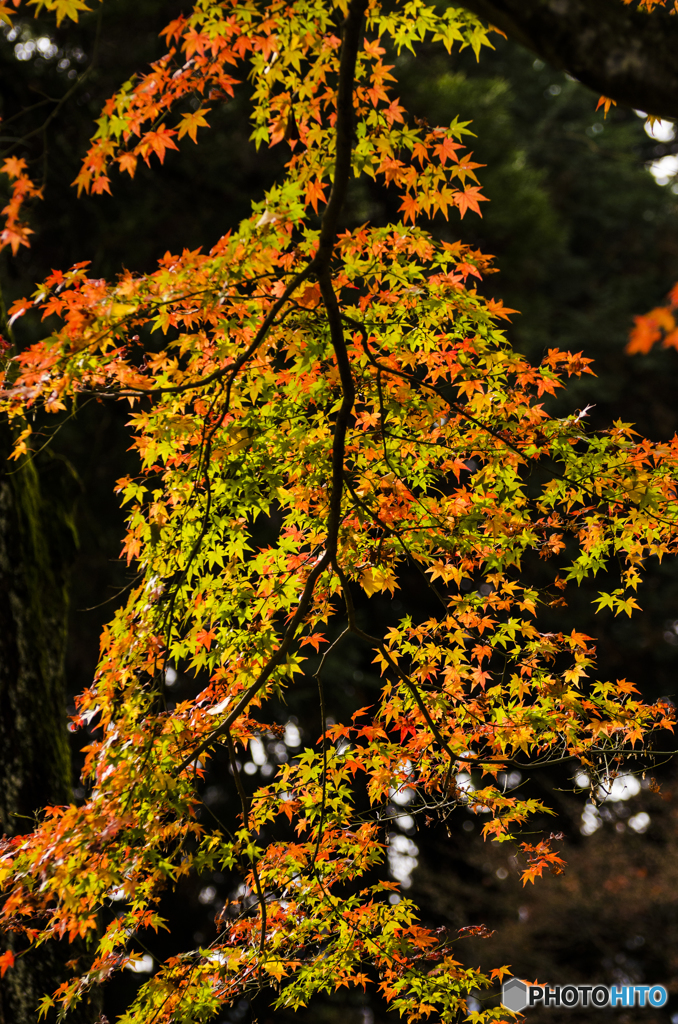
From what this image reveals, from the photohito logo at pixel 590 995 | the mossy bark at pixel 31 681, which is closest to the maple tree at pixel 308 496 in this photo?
the mossy bark at pixel 31 681

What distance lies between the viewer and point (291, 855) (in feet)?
9.55

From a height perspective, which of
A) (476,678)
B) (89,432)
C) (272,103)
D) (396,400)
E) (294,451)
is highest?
(89,432)

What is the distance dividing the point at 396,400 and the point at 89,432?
6614mm

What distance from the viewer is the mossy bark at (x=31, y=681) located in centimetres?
305

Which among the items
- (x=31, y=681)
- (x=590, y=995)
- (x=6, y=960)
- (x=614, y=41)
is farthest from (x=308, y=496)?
(x=590, y=995)

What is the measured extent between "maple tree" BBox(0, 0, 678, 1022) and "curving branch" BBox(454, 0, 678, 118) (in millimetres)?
718

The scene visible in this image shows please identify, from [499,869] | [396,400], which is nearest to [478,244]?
[499,869]

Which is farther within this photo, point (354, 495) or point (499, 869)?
point (499, 869)

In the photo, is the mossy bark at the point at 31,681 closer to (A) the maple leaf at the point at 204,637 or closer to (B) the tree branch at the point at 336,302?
(A) the maple leaf at the point at 204,637

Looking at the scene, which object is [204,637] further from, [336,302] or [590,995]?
[590,995]

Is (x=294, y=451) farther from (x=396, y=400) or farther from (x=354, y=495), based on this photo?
(x=396, y=400)

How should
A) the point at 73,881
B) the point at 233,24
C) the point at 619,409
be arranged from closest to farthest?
the point at 73,881 → the point at 233,24 → the point at 619,409

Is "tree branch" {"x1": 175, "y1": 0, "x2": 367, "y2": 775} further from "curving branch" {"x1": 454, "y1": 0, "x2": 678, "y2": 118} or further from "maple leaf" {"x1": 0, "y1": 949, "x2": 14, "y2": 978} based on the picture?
"maple leaf" {"x1": 0, "y1": 949, "x2": 14, "y2": 978}

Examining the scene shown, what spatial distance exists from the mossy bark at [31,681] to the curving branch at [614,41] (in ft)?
7.94
